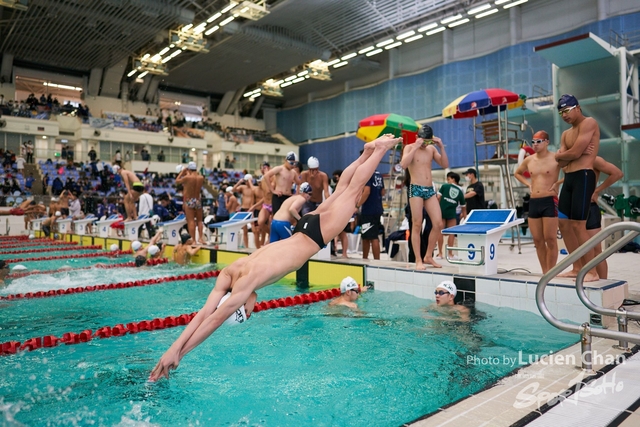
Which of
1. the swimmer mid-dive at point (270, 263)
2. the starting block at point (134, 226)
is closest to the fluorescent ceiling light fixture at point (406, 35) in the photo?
the starting block at point (134, 226)

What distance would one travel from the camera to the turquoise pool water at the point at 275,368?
214cm

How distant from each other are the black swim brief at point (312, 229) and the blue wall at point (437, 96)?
18.0 m

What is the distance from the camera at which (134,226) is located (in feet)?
34.9

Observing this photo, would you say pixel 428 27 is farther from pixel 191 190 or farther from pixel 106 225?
pixel 191 190

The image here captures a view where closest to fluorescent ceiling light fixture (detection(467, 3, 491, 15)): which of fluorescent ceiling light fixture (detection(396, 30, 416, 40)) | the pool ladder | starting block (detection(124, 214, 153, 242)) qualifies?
fluorescent ceiling light fixture (detection(396, 30, 416, 40))

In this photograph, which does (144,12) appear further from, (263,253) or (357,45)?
(263,253)

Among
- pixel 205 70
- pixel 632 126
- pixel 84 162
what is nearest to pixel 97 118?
pixel 84 162

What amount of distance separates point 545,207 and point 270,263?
9.61ft

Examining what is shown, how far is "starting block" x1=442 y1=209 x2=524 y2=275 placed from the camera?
4399 millimetres

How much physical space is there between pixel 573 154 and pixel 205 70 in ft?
86.3

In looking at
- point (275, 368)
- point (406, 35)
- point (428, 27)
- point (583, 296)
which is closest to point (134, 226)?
point (275, 368)

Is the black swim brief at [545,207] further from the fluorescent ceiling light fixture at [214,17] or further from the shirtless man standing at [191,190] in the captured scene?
the fluorescent ceiling light fixture at [214,17]

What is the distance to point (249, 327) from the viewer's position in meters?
3.81

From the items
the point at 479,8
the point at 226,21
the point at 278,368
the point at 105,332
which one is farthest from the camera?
the point at 226,21
